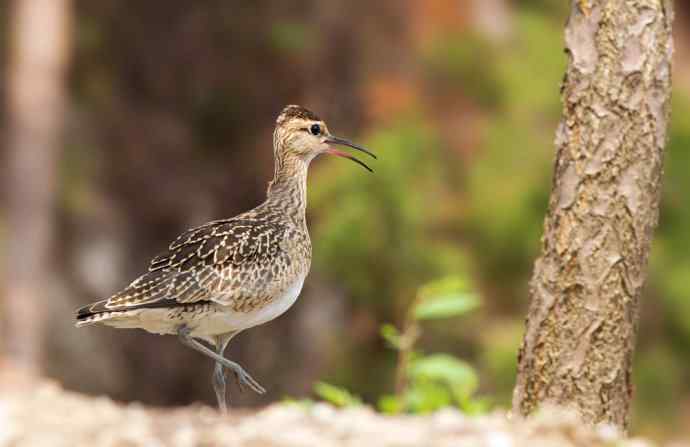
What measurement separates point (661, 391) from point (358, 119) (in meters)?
7.89

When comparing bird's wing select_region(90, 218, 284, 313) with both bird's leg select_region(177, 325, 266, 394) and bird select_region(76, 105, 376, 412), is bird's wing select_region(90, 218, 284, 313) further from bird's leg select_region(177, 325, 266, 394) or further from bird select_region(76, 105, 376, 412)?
bird's leg select_region(177, 325, 266, 394)

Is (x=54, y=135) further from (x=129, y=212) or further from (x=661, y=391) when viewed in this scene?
(x=661, y=391)

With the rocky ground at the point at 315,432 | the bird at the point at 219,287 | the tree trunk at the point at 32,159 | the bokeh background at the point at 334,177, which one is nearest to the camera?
the rocky ground at the point at 315,432

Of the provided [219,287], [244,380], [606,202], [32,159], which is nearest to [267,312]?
[219,287]

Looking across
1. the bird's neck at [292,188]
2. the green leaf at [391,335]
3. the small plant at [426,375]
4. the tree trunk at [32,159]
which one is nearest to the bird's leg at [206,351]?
the small plant at [426,375]

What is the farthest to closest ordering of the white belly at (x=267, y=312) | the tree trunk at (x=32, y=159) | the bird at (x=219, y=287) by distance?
the tree trunk at (x=32, y=159)
the white belly at (x=267, y=312)
the bird at (x=219, y=287)

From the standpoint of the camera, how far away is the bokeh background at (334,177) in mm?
14812

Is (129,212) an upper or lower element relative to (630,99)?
upper

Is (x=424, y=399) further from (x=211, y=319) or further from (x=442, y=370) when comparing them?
(x=211, y=319)

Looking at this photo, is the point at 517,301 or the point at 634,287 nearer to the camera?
the point at 634,287

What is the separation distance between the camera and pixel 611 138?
22.6 ft

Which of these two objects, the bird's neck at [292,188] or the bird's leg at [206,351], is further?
the bird's neck at [292,188]

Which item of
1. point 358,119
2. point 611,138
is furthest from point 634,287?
point 358,119

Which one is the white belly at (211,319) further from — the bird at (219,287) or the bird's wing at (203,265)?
the bird's wing at (203,265)
